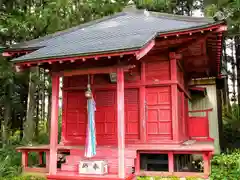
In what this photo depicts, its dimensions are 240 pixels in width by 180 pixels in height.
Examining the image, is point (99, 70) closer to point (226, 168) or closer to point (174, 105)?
point (174, 105)

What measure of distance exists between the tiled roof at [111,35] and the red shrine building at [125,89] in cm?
3

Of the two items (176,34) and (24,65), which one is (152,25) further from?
(24,65)

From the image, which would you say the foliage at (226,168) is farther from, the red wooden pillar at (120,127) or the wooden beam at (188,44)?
the wooden beam at (188,44)

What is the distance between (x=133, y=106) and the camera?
7.62 meters

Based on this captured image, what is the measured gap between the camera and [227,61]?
21.4 metres

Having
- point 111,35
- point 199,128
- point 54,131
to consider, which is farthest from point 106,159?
point 199,128

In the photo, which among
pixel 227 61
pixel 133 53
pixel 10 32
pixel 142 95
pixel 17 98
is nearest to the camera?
pixel 133 53

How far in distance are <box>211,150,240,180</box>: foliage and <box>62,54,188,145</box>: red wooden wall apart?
4.28 feet

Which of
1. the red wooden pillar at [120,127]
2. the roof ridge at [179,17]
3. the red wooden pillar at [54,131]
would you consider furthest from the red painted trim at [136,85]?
the roof ridge at [179,17]

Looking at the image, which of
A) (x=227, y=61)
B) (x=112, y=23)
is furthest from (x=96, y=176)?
(x=227, y=61)

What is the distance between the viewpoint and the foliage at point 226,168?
6.69 metres

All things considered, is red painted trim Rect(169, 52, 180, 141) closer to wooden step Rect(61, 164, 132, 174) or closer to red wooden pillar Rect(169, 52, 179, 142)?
red wooden pillar Rect(169, 52, 179, 142)

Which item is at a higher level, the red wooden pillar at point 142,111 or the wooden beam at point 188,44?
the wooden beam at point 188,44

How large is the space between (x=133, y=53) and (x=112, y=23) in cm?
383
